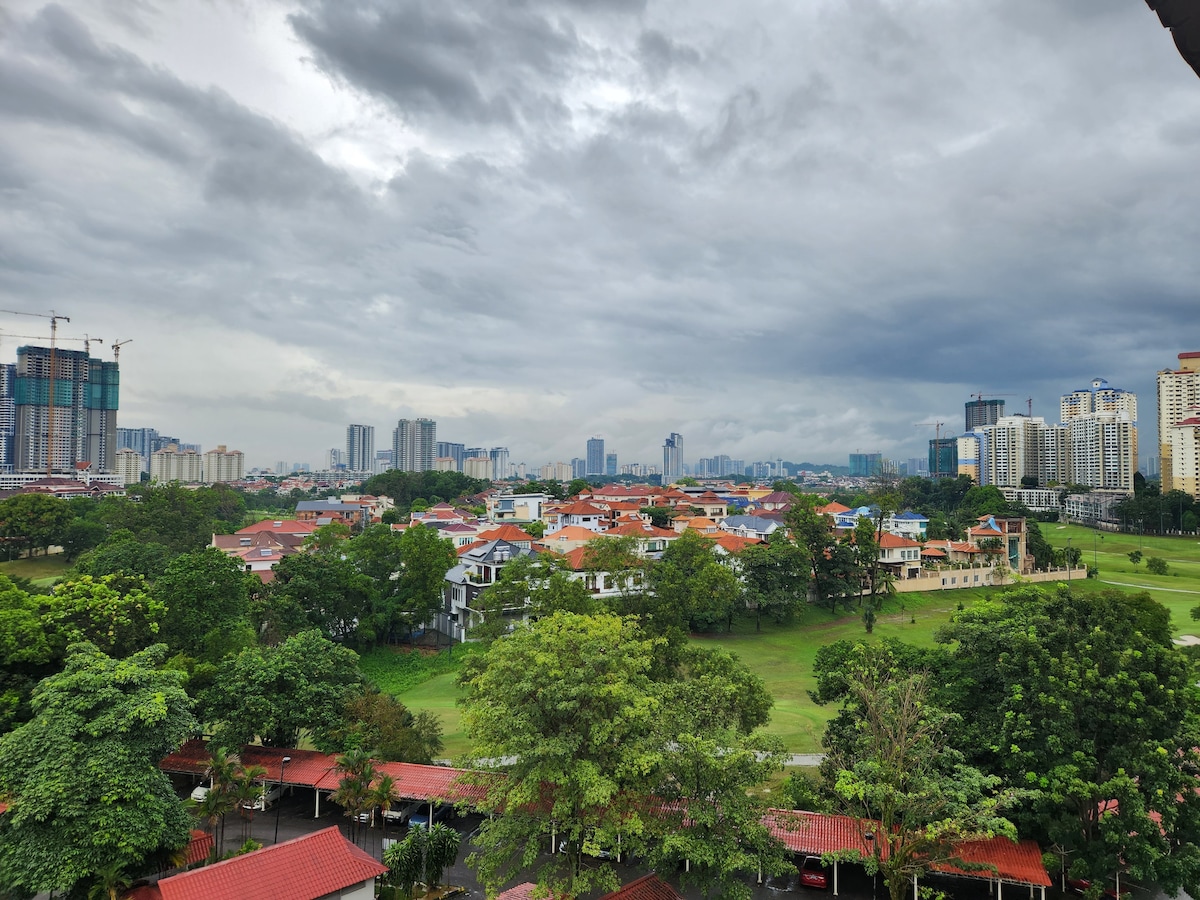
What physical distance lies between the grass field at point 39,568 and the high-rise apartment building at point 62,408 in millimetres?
84687

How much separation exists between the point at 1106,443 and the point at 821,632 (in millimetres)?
94005

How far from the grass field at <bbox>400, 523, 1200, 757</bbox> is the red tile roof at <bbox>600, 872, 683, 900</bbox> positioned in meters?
5.77

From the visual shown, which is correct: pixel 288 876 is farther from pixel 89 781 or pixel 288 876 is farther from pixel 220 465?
pixel 220 465

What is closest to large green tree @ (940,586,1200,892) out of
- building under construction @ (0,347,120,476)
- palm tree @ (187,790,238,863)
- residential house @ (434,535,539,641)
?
palm tree @ (187,790,238,863)

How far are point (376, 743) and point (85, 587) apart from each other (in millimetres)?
10421

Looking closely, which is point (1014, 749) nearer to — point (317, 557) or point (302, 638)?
point (302, 638)

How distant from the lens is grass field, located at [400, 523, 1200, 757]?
27453 mm

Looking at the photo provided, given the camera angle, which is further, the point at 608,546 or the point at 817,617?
the point at 817,617

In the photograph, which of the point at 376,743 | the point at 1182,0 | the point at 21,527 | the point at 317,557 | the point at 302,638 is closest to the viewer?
the point at 1182,0

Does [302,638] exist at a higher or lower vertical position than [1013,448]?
lower

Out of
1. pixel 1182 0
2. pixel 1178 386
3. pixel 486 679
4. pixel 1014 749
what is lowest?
pixel 1014 749

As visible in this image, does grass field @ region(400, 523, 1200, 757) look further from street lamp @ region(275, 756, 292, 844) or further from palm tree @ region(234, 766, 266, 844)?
palm tree @ region(234, 766, 266, 844)

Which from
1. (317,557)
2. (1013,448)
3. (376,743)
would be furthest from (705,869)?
(1013,448)

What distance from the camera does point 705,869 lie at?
14609 mm
